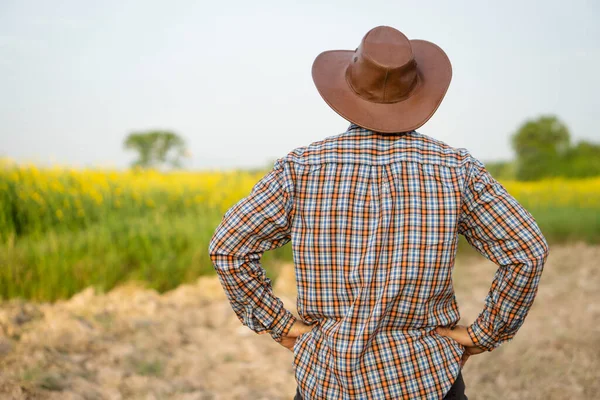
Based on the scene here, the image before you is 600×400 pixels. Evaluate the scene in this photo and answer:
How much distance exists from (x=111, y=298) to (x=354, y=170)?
11.3 feet

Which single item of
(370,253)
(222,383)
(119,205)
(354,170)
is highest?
(354,170)

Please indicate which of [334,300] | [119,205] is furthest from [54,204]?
[334,300]

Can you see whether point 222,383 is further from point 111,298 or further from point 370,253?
point 370,253

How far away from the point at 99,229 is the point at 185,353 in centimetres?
218

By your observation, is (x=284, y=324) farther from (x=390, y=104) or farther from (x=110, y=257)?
(x=110, y=257)

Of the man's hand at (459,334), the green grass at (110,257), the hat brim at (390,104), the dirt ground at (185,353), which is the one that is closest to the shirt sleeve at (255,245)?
the hat brim at (390,104)

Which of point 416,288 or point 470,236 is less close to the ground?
point 470,236

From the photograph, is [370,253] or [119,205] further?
[119,205]

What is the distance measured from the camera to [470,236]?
63.0 inches

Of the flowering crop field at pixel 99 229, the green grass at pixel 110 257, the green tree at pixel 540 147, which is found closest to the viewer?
the green grass at pixel 110 257

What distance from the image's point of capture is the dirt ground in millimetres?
3008

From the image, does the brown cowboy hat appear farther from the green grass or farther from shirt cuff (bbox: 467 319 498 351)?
the green grass

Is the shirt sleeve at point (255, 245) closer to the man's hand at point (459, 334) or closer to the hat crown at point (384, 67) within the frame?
the hat crown at point (384, 67)

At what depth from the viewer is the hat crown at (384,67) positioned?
1498 mm
